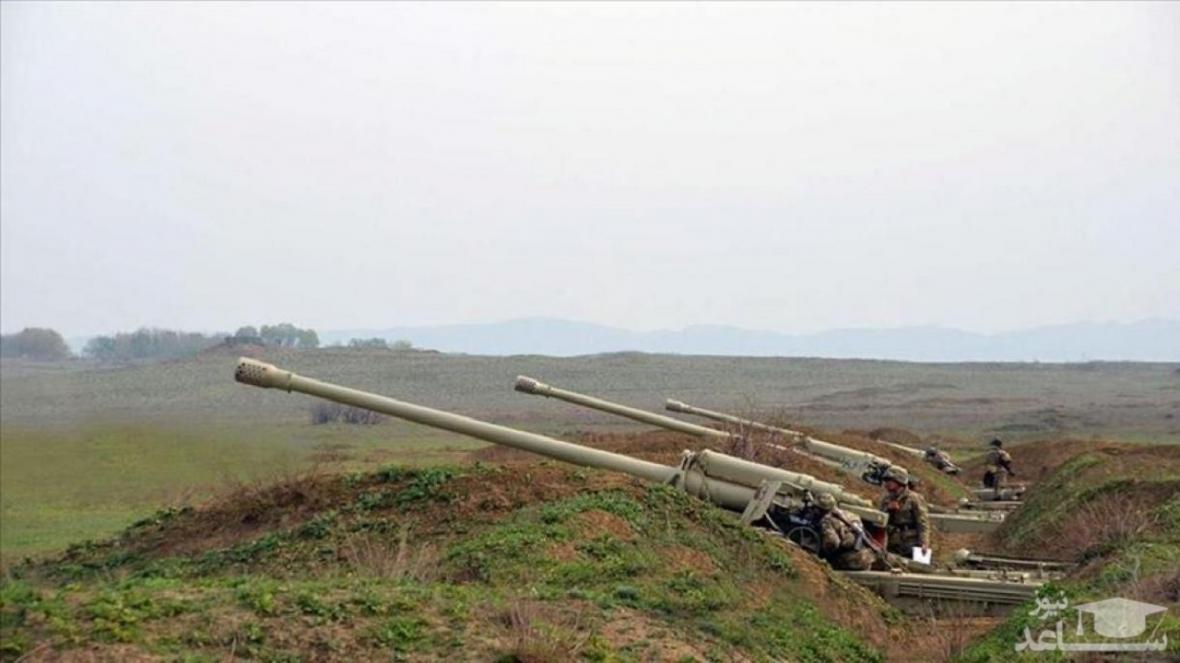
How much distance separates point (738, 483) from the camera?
16359 mm

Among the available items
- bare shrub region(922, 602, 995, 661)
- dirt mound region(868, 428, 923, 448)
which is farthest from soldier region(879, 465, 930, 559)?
dirt mound region(868, 428, 923, 448)

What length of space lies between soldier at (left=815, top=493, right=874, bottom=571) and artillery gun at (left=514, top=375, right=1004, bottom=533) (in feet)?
27.2

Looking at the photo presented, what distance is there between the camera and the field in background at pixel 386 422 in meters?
16.9

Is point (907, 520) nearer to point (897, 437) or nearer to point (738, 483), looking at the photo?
point (738, 483)

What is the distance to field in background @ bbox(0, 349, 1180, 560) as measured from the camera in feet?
55.6

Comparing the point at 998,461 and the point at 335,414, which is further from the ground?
the point at 335,414

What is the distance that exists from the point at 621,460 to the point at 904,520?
3792mm

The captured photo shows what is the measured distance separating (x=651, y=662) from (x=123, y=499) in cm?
1564

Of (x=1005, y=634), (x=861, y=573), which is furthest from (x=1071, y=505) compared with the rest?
(x=1005, y=634)

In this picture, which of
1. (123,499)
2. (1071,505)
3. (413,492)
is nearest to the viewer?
(413,492)

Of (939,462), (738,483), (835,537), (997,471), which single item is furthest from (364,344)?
(835,537)

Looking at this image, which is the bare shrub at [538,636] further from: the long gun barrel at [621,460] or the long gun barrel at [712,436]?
the long gun barrel at [621,460]

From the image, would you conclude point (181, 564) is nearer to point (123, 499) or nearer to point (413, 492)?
Result: point (413, 492)

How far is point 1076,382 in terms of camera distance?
297ft
